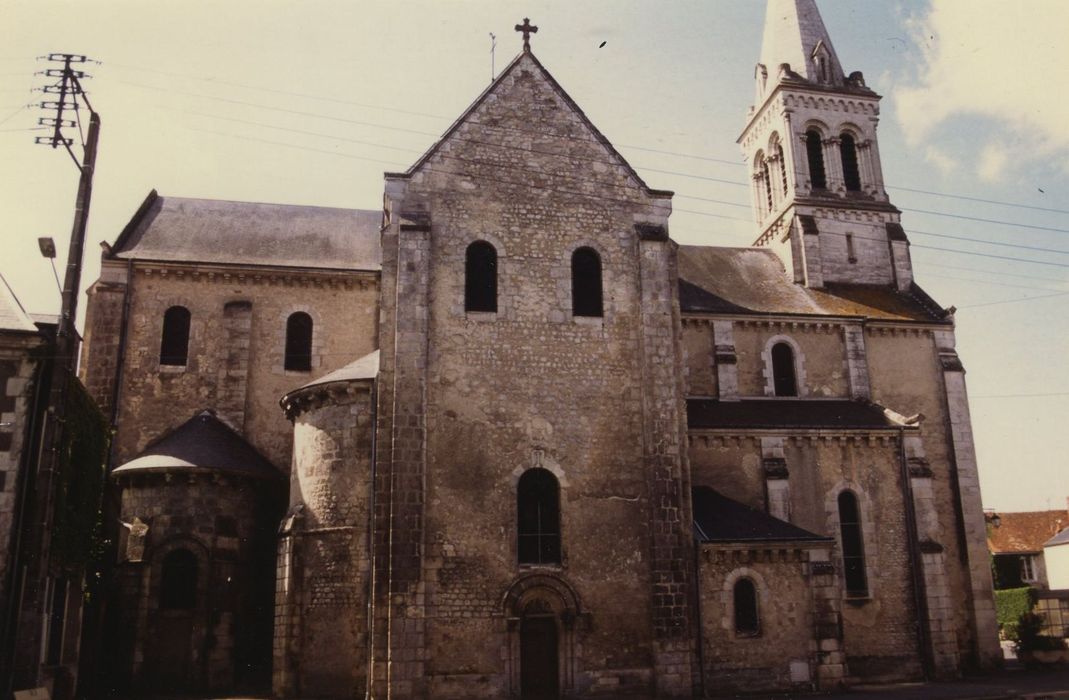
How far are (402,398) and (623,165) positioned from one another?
833 centimetres

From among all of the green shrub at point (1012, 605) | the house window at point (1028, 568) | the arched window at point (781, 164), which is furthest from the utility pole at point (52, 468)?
the house window at point (1028, 568)

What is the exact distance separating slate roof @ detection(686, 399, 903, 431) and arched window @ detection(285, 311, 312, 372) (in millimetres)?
11547

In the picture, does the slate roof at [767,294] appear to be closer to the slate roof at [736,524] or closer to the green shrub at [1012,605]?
the slate roof at [736,524]

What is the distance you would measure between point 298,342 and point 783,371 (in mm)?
15412

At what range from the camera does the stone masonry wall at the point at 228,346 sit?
26.3 m

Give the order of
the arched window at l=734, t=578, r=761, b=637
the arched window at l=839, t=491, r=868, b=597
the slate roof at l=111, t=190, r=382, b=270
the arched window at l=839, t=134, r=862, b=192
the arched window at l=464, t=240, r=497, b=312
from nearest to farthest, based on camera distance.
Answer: the arched window at l=734, t=578, r=761, b=637, the arched window at l=464, t=240, r=497, b=312, the arched window at l=839, t=491, r=868, b=597, the slate roof at l=111, t=190, r=382, b=270, the arched window at l=839, t=134, r=862, b=192

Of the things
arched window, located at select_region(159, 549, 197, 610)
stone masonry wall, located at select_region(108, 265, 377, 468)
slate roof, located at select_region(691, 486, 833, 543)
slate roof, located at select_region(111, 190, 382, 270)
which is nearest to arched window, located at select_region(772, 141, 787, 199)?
slate roof, located at select_region(691, 486, 833, 543)

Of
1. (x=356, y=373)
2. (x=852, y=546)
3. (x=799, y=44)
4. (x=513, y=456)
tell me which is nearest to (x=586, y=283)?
(x=513, y=456)

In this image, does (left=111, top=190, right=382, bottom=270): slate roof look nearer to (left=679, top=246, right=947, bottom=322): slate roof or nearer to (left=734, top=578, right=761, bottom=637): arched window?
(left=679, top=246, right=947, bottom=322): slate roof

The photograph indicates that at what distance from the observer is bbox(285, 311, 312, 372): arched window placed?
27406 mm

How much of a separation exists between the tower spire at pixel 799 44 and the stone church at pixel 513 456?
11839mm

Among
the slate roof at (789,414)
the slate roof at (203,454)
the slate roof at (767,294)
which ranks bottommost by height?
the slate roof at (203,454)

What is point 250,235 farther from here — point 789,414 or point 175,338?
point 789,414

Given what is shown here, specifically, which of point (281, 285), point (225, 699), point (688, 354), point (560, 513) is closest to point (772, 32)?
point (688, 354)
